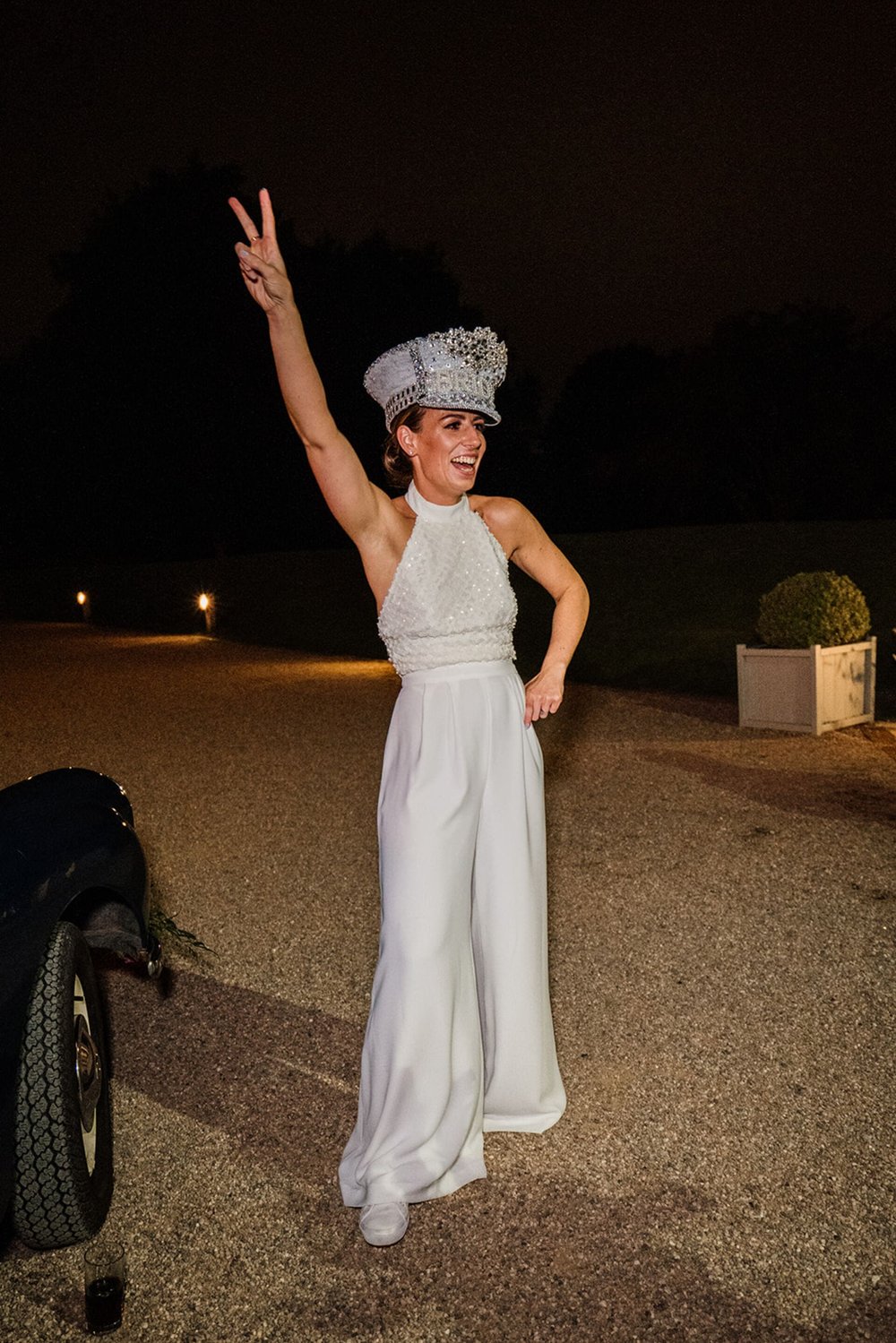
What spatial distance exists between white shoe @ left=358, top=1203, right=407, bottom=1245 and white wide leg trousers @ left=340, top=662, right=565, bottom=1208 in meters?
0.03

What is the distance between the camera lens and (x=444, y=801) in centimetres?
299

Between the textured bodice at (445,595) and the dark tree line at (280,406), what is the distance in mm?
30349

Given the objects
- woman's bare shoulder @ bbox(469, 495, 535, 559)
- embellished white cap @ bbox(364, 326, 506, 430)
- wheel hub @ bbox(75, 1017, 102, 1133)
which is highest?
embellished white cap @ bbox(364, 326, 506, 430)

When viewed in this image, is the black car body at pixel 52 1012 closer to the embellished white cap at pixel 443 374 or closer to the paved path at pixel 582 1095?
the paved path at pixel 582 1095

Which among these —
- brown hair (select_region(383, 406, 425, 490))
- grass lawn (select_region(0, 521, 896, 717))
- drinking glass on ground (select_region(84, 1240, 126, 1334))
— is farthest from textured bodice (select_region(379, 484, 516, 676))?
grass lawn (select_region(0, 521, 896, 717))

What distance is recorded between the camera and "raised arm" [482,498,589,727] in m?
3.17

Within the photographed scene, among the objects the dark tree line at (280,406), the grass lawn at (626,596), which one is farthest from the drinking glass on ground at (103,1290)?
the dark tree line at (280,406)

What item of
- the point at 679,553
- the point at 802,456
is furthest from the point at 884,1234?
the point at 802,456

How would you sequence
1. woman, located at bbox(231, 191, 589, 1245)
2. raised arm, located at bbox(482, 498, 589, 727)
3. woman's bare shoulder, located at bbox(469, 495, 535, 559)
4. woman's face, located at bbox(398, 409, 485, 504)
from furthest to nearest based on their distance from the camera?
woman's bare shoulder, located at bbox(469, 495, 535, 559)
raised arm, located at bbox(482, 498, 589, 727)
woman's face, located at bbox(398, 409, 485, 504)
woman, located at bbox(231, 191, 589, 1245)

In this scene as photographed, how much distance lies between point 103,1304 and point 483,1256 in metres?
0.88

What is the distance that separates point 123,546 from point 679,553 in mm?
23357

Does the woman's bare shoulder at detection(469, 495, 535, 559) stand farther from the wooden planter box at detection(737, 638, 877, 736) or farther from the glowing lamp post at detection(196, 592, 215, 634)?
the glowing lamp post at detection(196, 592, 215, 634)

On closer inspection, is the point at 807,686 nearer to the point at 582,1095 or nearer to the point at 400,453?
the point at 582,1095

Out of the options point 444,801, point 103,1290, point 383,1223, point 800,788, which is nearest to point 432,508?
point 444,801
